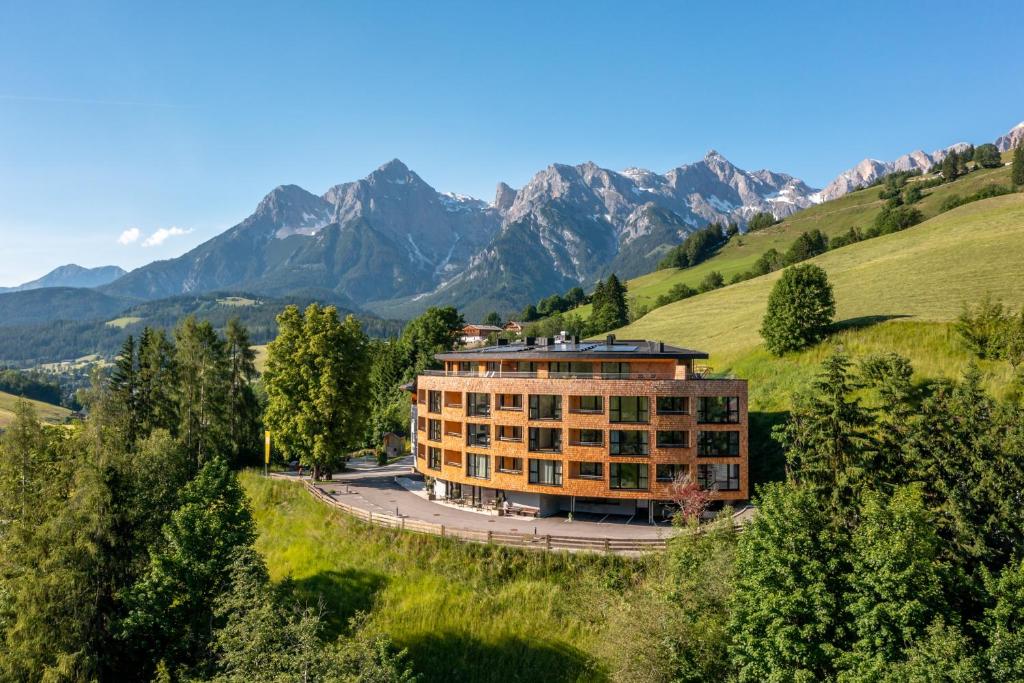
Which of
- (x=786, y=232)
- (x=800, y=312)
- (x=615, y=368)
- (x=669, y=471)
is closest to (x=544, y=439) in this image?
(x=615, y=368)

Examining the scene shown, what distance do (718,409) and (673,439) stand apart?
12.1 ft

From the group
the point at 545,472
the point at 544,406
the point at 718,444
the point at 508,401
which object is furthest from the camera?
the point at 508,401

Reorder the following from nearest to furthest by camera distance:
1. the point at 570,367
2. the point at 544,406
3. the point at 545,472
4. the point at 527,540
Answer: the point at 527,540, the point at 545,472, the point at 544,406, the point at 570,367

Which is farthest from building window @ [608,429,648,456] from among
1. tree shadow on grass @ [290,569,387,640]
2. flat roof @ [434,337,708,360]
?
tree shadow on grass @ [290,569,387,640]

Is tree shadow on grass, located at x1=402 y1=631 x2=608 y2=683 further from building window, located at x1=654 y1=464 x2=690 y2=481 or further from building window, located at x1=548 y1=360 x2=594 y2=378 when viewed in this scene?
building window, located at x1=548 y1=360 x2=594 y2=378

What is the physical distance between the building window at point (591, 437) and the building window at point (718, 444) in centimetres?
641

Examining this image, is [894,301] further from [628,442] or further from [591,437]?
[591,437]

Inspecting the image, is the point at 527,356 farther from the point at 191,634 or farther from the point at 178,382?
the point at 178,382

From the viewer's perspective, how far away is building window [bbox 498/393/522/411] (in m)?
43.7

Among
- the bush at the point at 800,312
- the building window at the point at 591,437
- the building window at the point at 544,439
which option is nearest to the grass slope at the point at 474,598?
the building window at the point at 591,437

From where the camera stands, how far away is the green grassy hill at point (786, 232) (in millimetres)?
147125

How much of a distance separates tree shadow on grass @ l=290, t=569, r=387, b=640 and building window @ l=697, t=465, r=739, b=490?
2101cm

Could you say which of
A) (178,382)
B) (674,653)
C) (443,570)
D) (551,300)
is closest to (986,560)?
(674,653)

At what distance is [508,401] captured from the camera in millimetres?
44156
